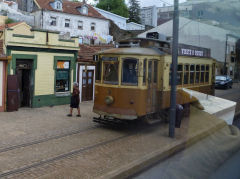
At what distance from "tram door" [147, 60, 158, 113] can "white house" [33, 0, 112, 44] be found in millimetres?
25364

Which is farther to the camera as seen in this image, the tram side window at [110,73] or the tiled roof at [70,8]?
the tiled roof at [70,8]

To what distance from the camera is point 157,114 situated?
8.46 m

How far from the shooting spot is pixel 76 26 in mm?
34812

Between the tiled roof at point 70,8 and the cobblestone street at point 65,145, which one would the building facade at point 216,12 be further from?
the tiled roof at point 70,8

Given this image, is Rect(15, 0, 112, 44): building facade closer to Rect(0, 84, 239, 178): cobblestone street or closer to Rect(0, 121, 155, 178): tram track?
Rect(0, 84, 239, 178): cobblestone street

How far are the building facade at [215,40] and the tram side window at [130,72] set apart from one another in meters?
6.01

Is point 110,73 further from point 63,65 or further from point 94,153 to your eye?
point 63,65

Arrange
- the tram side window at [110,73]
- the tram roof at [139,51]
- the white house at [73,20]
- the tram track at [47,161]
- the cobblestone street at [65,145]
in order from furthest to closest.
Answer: the white house at [73,20]
the tram side window at [110,73]
the tram roof at [139,51]
the cobblestone street at [65,145]
the tram track at [47,161]

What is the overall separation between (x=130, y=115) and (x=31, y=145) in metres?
2.75

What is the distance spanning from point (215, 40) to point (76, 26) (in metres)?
34.5

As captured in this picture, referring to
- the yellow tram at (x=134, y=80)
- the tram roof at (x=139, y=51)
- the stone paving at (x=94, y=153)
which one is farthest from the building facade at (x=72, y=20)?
the stone paving at (x=94, y=153)

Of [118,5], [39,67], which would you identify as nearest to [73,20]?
[39,67]

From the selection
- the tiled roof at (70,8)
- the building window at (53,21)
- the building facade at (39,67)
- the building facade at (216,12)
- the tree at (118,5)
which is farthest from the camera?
the tiled roof at (70,8)

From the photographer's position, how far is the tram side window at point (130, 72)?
7965mm
